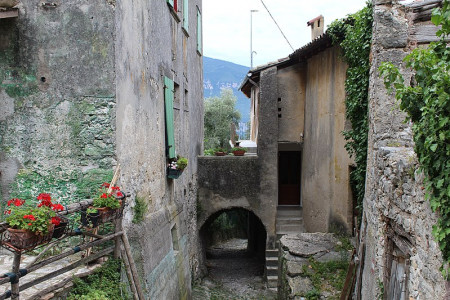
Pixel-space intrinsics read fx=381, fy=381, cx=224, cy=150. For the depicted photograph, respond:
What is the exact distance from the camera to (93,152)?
17.7 ft

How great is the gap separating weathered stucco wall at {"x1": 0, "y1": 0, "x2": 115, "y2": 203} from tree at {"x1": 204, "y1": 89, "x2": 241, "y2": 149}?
18.4 meters

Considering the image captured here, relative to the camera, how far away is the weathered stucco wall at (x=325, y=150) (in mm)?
9648

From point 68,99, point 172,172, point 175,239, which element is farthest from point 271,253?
point 68,99

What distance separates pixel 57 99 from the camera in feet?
17.7

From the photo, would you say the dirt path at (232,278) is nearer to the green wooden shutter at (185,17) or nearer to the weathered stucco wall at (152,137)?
the weathered stucco wall at (152,137)

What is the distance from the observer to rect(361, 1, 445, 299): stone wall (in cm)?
315

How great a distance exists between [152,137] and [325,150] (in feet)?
18.3

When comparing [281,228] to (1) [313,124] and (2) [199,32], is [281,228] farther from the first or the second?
(2) [199,32]

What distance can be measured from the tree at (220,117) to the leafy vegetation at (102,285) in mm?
18887

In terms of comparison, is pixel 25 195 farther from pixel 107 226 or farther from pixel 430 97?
pixel 430 97

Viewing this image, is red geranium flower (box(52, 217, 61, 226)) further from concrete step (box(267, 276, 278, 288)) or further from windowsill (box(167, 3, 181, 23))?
concrete step (box(267, 276, 278, 288))

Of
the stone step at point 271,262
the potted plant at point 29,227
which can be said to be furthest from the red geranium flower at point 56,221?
the stone step at point 271,262

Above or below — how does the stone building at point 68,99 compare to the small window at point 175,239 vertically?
above

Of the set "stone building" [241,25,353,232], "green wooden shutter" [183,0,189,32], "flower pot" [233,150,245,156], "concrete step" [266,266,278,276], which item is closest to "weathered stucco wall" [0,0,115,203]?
→ "green wooden shutter" [183,0,189,32]
